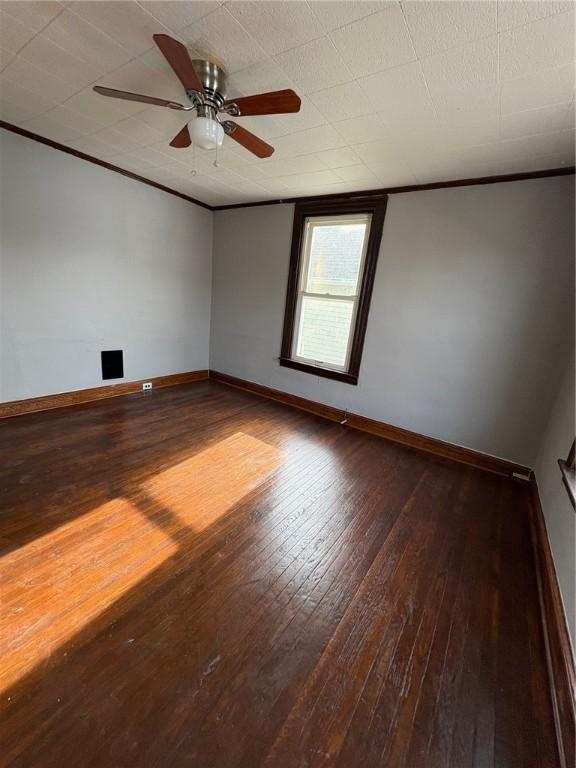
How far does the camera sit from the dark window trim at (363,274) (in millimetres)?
3311

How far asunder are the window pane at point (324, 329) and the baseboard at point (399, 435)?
24.0 inches

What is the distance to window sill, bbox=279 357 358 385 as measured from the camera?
371 centimetres

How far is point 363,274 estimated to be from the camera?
3.46 meters

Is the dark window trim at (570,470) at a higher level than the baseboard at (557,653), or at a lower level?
higher

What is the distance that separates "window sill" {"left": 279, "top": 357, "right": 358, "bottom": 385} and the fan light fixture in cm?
258

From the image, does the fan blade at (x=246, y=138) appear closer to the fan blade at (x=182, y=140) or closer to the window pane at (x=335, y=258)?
the fan blade at (x=182, y=140)

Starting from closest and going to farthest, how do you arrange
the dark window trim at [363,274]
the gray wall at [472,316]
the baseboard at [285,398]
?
1. the gray wall at [472,316]
2. the dark window trim at [363,274]
3. the baseboard at [285,398]

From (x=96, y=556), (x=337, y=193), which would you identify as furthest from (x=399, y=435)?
(x=96, y=556)

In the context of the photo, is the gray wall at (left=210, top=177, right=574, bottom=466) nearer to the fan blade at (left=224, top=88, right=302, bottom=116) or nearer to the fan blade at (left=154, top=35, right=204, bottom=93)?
the fan blade at (left=224, top=88, right=302, bottom=116)

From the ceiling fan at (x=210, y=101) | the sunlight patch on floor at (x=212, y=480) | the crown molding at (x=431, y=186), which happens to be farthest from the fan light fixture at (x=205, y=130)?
the sunlight patch on floor at (x=212, y=480)

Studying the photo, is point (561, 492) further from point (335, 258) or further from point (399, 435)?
point (335, 258)

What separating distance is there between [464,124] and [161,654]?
330cm

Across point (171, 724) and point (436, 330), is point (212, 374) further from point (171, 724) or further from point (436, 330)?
point (171, 724)

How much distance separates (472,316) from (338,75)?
2.18m
